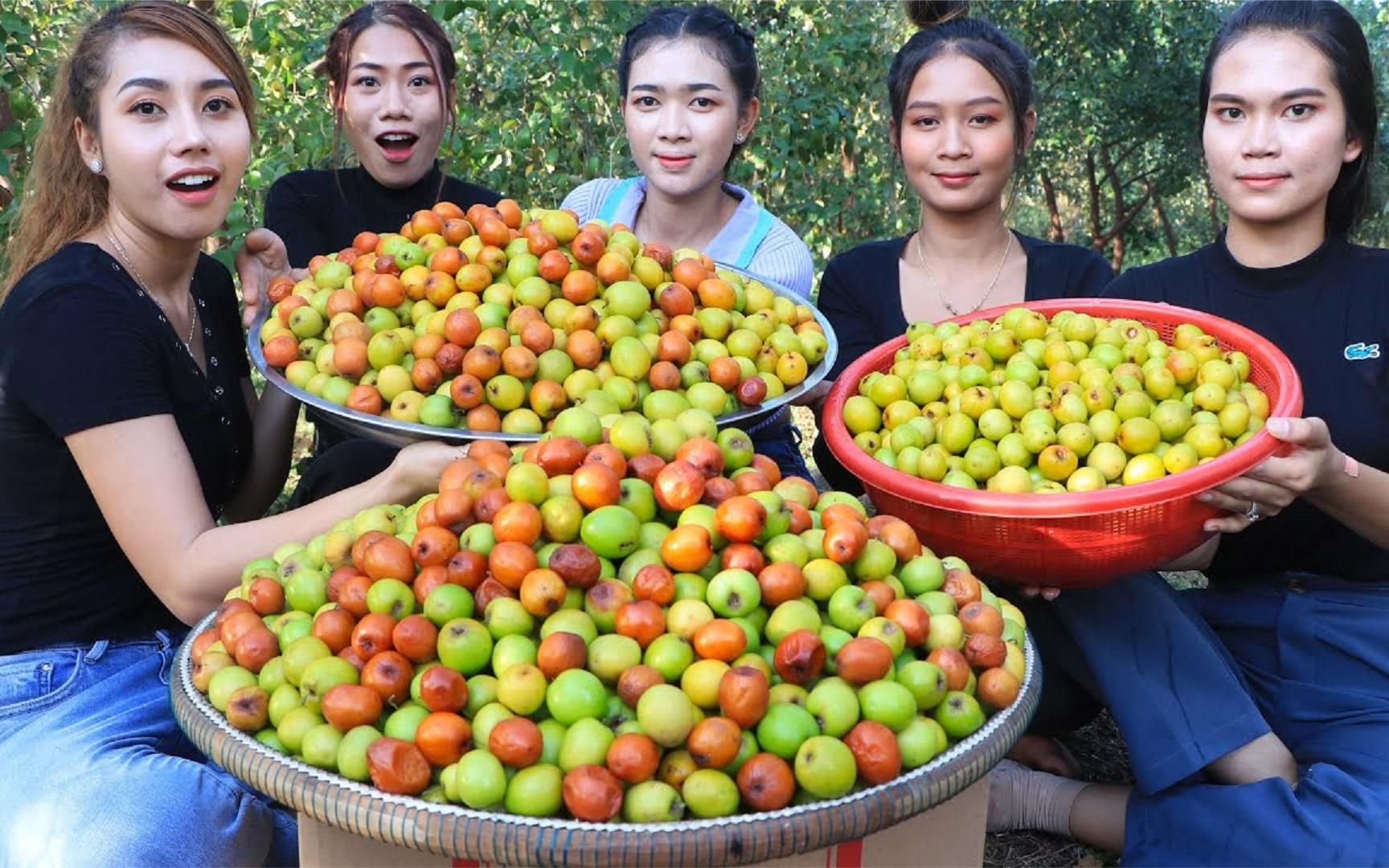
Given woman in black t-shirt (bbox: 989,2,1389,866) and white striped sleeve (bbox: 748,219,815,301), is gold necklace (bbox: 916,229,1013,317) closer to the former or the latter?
white striped sleeve (bbox: 748,219,815,301)

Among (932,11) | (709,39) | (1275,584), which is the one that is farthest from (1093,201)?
(1275,584)

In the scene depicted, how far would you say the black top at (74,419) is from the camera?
7.84 ft

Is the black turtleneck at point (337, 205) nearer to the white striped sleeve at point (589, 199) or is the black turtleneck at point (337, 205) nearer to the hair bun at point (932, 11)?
the white striped sleeve at point (589, 199)

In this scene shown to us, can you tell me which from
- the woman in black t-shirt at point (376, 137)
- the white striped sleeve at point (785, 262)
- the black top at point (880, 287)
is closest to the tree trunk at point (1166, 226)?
the black top at point (880, 287)

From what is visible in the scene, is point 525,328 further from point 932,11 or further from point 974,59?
point 932,11

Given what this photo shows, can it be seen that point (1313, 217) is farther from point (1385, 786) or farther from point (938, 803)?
point (938, 803)

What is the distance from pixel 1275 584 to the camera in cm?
293

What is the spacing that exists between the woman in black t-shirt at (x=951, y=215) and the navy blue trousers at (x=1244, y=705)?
0.88 meters

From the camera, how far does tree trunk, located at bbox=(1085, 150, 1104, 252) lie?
37.5 ft

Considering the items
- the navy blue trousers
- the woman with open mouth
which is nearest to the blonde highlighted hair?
the woman with open mouth

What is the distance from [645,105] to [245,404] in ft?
4.79

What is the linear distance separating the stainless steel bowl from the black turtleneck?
Answer: 1154 millimetres

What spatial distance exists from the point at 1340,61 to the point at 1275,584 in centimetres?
125

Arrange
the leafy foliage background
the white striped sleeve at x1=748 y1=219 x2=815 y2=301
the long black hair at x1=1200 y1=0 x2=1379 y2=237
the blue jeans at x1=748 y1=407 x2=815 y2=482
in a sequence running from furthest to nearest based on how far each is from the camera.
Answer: the leafy foliage background
the white striped sleeve at x1=748 y1=219 x2=815 y2=301
the blue jeans at x1=748 y1=407 x2=815 y2=482
the long black hair at x1=1200 y1=0 x2=1379 y2=237
